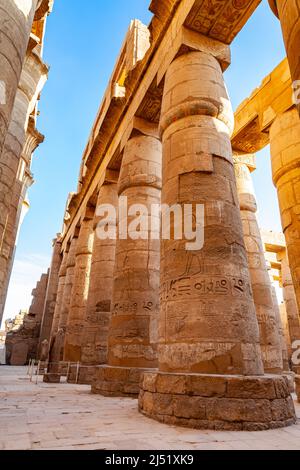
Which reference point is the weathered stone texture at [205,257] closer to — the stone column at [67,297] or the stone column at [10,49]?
the stone column at [10,49]

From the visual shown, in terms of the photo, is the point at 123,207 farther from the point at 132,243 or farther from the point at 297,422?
the point at 297,422

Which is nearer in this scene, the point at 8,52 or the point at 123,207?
the point at 8,52

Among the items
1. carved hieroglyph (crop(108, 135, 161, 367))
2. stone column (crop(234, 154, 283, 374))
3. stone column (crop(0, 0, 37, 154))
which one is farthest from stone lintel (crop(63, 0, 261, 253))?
stone column (crop(234, 154, 283, 374))

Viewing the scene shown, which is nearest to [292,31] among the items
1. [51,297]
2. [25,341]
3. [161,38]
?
[161,38]

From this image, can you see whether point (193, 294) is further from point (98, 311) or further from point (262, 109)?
point (262, 109)

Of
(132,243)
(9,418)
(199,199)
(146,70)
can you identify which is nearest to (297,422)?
(199,199)

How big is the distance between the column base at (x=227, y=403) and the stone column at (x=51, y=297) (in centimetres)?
1660

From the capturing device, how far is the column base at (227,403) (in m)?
2.97

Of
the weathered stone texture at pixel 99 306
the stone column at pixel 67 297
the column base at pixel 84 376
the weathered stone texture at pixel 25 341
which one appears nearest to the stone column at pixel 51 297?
the weathered stone texture at pixel 25 341

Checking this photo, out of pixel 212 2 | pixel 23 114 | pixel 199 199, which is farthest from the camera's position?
pixel 23 114

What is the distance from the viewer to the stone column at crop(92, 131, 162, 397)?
564 cm

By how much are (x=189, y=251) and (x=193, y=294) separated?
0.60 metres

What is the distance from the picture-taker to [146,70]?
7.74 metres

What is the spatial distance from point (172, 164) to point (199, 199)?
91 cm
